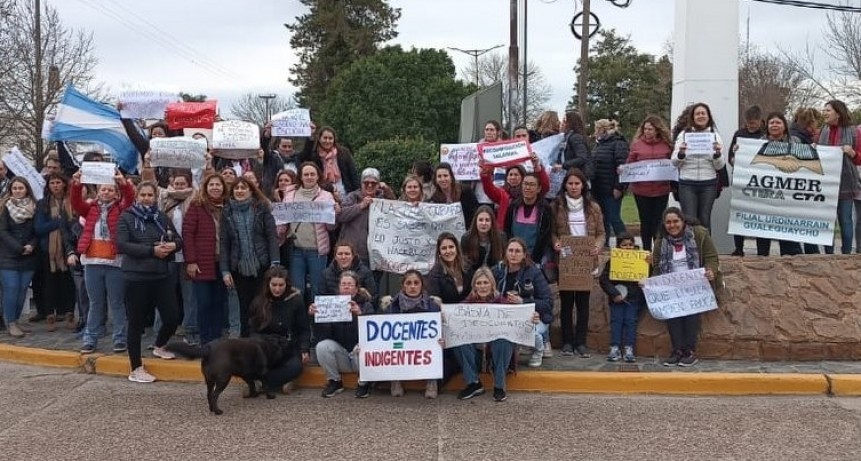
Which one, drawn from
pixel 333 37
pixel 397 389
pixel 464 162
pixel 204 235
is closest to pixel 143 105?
pixel 204 235

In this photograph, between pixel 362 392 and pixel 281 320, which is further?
pixel 281 320

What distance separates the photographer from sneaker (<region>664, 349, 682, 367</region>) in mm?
7434

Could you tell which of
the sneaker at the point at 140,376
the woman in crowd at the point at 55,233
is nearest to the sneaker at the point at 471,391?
the sneaker at the point at 140,376

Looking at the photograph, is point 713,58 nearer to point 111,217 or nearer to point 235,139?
point 235,139

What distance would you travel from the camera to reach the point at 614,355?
24.9 feet

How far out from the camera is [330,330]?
23.5ft

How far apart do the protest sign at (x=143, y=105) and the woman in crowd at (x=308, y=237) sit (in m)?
2.68

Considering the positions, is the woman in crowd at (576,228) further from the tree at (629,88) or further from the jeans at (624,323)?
the tree at (629,88)

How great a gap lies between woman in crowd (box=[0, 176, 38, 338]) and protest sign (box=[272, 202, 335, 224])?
120 inches

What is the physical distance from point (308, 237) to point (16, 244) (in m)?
3.40

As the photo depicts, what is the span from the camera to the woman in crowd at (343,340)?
698 centimetres

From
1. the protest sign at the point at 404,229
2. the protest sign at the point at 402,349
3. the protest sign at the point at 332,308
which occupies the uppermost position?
the protest sign at the point at 404,229

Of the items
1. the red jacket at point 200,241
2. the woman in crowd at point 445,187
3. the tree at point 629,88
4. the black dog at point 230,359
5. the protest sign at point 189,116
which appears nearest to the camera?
the black dog at point 230,359

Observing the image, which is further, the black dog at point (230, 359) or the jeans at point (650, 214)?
the jeans at point (650, 214)
